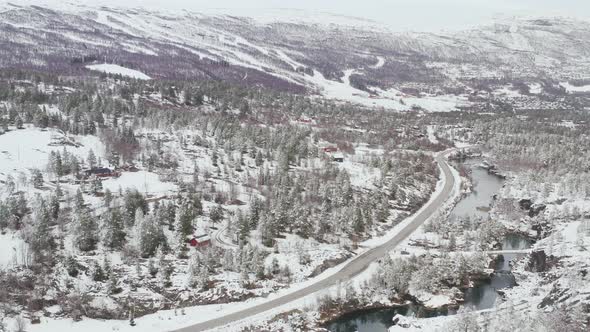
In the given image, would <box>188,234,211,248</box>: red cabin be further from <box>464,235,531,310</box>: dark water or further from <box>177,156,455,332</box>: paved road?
<box>464,235,531,310</box>: dark water

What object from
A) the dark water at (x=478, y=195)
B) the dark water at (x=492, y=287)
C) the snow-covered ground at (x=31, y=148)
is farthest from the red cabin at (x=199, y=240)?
the dark water at (x=478, y=195)

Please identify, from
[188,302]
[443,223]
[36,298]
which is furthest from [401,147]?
[36,298]

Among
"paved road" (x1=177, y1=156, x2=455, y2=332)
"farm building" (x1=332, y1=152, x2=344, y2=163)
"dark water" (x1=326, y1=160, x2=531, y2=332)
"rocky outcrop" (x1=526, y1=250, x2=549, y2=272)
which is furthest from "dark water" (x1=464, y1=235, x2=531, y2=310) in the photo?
"farm building" (x1=332, y1=152, x2=344, y2=163)

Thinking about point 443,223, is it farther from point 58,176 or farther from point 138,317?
point 58,176

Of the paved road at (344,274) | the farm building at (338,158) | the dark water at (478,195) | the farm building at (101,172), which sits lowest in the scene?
the paved road at (344,274)

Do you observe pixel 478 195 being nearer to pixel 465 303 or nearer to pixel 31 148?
pixel 465 303

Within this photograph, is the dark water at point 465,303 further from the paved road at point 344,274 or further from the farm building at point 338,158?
the farm building at point 338,158

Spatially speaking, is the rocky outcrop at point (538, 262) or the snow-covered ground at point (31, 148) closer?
the rocky outcrop at point (538, 262)
